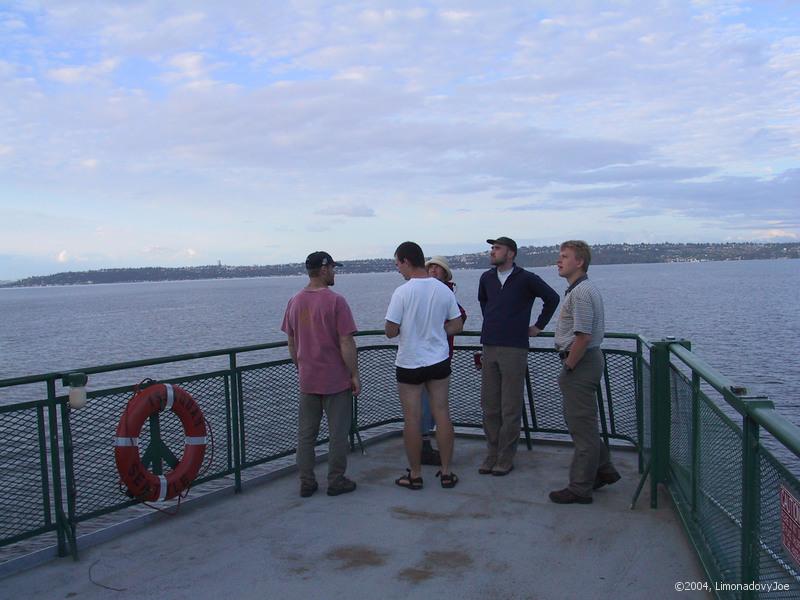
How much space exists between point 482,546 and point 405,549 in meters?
0.45

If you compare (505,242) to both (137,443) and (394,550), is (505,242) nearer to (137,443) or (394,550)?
(394,550)

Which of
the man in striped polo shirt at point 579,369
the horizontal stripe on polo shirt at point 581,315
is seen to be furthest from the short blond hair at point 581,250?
the horizontal stripe on polo shirt at point 581,315

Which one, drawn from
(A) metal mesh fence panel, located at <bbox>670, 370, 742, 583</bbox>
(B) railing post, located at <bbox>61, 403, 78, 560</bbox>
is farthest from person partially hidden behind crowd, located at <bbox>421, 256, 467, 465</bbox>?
(B) railing post, located at <bbox>61, 403, 78, 560</bbox>

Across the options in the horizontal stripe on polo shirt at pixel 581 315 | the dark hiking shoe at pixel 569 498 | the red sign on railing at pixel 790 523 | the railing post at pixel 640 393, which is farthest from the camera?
the railing post at pixel 640 393

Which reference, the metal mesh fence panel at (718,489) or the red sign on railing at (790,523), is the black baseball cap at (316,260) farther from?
the red sign on railing at (790,523)

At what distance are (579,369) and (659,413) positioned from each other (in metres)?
0.56

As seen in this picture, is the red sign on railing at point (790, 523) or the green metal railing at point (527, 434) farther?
the green metal railing at point (527, 434)

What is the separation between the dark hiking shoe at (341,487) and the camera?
5.34 m

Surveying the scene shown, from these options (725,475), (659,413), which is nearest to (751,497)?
(725,475)

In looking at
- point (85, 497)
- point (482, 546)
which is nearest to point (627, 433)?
point (482, 546)

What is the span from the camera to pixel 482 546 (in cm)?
427

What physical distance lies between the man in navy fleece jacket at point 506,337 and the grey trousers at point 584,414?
2.23 ft

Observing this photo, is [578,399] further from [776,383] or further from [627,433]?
[776,383]

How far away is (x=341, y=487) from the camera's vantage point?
5.36 m
